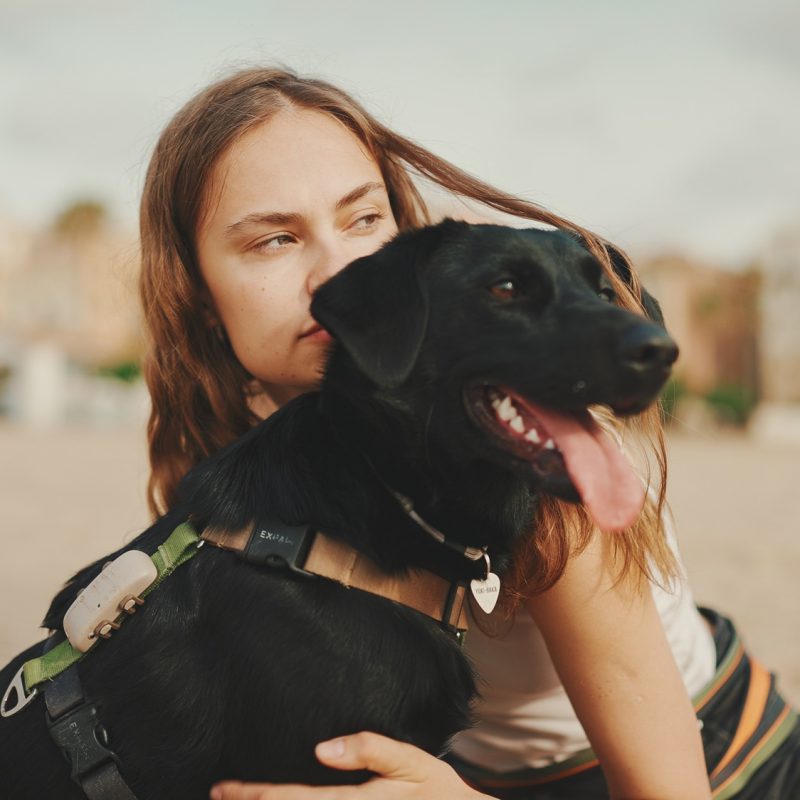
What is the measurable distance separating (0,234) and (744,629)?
5717 centimetres

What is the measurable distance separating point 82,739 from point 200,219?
1479 mm

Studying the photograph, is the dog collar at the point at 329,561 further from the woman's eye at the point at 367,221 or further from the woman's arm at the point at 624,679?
the woman's eye at the point at 367,221

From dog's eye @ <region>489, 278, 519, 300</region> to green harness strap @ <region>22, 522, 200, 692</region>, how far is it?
0.78 m

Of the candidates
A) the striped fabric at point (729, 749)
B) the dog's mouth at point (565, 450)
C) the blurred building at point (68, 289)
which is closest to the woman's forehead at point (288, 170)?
the dog's mouth at point (565, 450)

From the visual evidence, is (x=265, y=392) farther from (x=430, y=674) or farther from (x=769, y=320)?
(x=769, y=320)

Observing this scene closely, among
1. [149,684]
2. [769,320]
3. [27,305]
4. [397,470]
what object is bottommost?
[769,320]

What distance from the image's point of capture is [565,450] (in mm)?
1871

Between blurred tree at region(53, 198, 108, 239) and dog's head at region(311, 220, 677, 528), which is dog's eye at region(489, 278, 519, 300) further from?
blurred tree at region(53, 198, 108, 239)

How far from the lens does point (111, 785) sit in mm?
1883

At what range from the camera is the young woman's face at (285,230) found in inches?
102

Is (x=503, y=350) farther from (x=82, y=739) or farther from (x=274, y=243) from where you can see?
(x=82, y=739)

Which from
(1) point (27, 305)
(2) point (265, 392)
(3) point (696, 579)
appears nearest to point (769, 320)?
(3) point (696, 579)

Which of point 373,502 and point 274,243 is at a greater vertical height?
point 274,243

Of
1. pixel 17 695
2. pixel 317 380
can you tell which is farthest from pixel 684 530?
pixel 17 695
